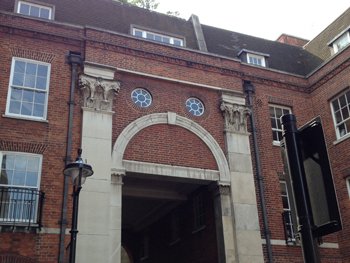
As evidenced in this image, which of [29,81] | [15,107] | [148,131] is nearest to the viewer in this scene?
[15,107]

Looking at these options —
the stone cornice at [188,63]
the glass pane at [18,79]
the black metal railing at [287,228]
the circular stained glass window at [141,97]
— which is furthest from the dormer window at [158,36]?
the black metal railing at [287,228]

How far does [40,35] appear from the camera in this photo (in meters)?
14.9

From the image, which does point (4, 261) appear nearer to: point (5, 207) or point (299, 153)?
point (5, 207)

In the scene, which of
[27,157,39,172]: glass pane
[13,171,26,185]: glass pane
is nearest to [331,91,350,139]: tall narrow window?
[27,157,39,172]: glass pane

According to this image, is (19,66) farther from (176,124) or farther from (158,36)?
(158,36)

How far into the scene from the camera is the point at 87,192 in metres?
13.2

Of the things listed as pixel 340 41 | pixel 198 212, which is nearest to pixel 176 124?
pixel 198 212

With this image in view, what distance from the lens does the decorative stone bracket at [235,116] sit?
16672 mm

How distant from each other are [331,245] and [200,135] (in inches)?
275

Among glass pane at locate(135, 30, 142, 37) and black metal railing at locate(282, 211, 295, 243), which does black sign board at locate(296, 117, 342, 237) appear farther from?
glass pane at locate(135, 30, 142, 37)

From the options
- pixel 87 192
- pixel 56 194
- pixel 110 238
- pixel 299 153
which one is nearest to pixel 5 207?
pixel 56 194

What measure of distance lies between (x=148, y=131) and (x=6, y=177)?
525cm

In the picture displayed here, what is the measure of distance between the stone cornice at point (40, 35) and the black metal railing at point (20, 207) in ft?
19.2

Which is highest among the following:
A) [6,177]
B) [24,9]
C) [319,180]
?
[24,9]
